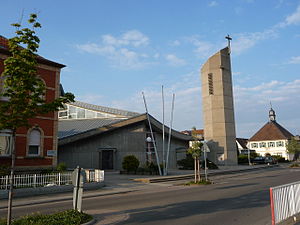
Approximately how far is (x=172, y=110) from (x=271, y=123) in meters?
60.5

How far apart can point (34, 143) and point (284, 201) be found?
59.8 feet

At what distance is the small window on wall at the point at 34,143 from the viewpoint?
21.1 m

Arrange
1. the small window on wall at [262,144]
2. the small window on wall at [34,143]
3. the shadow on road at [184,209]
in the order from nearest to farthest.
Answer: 1. the shadow on road at [184,209]
2. the small window on wall at [34,143]
3. the small window on wall at [262,144]

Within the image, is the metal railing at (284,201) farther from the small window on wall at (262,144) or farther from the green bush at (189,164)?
the small window on wall at (262,144)

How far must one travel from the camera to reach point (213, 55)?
47500mm

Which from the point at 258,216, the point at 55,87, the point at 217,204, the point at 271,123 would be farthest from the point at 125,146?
the point at 271,123

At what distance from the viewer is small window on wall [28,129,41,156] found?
830 inches

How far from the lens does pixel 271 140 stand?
76.9 m

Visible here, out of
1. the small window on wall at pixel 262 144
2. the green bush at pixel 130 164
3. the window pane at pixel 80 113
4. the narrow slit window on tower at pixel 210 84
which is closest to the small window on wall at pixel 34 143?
the green bush at pixel 130 164

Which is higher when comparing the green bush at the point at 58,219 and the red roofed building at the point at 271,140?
the red roofed building at the point at 271,140

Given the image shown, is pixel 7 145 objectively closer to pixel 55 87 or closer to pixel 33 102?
pixel 55 87

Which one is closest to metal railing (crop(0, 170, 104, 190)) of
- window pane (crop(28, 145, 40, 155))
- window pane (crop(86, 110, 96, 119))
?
window pane (crop(28, 145, 40, 155))

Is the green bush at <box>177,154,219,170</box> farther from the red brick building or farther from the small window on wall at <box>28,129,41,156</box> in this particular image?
the small window on wall at <box>28,129,41,156</box>

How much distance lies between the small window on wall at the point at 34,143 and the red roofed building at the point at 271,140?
65869 millimetres
